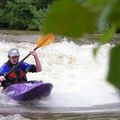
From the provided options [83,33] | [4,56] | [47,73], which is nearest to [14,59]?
[47,73]

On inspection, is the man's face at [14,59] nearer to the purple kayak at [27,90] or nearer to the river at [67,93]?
the purple kayak at [27,90]

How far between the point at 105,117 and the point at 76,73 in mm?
4882

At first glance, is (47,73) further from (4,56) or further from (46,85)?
(46,85)

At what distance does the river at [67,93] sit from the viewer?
7410 mm

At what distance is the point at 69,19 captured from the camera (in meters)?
0.47

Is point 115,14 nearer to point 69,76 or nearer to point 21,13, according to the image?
point 69,76

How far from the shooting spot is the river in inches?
292

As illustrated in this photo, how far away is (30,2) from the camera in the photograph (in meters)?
27.6

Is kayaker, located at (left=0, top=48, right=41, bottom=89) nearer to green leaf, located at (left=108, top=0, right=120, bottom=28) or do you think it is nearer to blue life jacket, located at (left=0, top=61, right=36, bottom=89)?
blue life jacket, located at (left=0, top=61, right=36, bottom=89)

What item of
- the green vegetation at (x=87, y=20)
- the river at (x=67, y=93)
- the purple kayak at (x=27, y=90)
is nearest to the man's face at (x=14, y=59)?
the purple kayak at (x=27, y=90)

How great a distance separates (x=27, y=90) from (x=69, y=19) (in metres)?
7.77

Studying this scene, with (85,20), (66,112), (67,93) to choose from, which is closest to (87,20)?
(85,20)

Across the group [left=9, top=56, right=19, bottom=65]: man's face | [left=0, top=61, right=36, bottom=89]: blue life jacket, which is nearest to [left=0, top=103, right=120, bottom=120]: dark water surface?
[left=0, top=61, right=36, bottom=89]: blue life jacket

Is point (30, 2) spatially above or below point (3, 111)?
above
